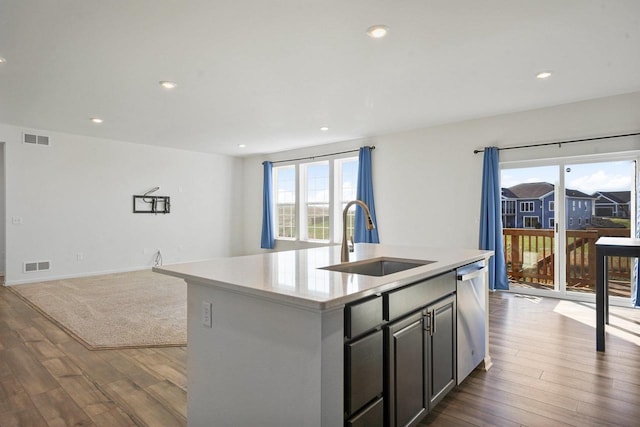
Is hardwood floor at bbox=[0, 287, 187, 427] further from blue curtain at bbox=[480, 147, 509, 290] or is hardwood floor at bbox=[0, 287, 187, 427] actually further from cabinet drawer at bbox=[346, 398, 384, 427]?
blue curtain at bbox=[480, 147, 509, 290]

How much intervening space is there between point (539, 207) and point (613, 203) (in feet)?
2.62

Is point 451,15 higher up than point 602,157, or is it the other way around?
point 451,15

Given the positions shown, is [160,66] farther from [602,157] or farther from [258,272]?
[602,157]

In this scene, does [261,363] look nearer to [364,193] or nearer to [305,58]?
[305,58]

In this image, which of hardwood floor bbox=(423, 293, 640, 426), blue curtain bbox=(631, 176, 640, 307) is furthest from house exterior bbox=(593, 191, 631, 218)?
hardwood floor bbox=(423, 293, 640, 426)

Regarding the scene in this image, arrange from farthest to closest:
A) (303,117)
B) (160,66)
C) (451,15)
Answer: (303,117) < (160,66) < (451,15)

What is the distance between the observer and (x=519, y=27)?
2.72m

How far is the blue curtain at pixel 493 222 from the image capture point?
5.05 m

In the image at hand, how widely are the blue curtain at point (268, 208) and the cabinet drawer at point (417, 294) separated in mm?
6334

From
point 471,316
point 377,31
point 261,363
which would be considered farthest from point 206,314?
point 377,31

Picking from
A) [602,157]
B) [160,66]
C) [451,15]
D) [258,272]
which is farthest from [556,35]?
[160,66]

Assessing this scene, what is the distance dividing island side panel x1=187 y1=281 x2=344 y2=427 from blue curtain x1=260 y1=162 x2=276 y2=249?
6446 millimetres

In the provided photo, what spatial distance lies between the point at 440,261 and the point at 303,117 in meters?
3.63

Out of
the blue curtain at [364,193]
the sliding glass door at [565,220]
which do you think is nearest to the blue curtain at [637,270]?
the sliding glass door at [565,220]
